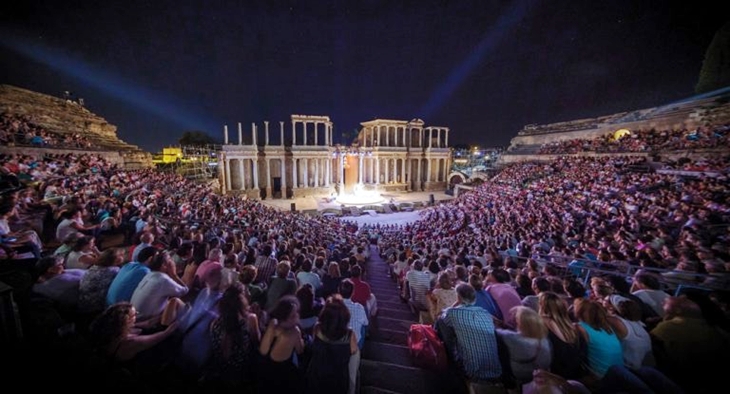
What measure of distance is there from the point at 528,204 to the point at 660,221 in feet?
21.7

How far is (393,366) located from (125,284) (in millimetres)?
3791

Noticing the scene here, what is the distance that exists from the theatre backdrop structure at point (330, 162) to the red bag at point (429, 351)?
33.7 m

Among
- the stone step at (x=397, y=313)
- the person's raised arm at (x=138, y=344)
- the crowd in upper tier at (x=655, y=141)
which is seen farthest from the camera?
the crowd in upper tier at (x=655, y=141)

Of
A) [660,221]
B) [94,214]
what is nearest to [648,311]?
[660,221]

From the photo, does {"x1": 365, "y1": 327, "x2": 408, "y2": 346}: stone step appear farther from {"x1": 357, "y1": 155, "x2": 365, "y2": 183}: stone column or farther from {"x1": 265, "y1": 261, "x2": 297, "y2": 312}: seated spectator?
{"x1": 357, "y1": 155, "x2": 365, "y2": 183}: stone column

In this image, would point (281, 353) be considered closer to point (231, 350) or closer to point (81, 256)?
point (231, 350)

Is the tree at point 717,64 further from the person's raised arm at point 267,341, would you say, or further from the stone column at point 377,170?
the person's raised arm at point 267,341

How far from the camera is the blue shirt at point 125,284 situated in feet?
10.5

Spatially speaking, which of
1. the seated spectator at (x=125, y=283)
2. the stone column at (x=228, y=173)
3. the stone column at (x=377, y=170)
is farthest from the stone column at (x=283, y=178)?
the seated spectator at (x=125, y=283)

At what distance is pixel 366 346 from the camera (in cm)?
425

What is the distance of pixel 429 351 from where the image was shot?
325 centimetres

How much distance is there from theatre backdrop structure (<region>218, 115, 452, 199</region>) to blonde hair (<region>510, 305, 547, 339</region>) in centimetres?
3471

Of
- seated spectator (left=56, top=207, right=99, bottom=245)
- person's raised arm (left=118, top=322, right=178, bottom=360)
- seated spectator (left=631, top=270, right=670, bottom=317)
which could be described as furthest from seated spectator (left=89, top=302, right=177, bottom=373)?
seated spectator (left=631, top=270, right=670, bottom=317)

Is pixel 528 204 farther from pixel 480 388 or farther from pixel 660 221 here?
pixel 480 388
